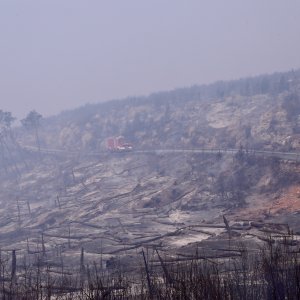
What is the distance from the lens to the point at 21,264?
28.7 m

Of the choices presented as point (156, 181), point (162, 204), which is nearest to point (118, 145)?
point (156, 181)

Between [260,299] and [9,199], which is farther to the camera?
[9,199]

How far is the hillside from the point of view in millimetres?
33594

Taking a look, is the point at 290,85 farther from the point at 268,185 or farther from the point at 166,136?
the point at 268,185

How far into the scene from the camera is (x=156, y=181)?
50.8 meters

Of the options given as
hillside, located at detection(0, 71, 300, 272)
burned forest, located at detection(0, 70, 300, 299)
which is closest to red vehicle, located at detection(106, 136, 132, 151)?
burned forest, located at detection(0, 70, 300, 299)

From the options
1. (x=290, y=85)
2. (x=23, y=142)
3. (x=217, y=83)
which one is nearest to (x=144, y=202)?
(x=290, y=85)

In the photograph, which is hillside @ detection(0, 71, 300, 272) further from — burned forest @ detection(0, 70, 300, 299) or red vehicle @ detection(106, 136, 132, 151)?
red vehicle @ detection(106, 136, 132, 151)

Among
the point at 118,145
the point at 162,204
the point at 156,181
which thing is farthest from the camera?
the point at 118,145

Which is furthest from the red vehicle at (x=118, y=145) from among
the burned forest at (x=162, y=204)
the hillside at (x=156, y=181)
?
the hillside at (x=156, y=181)

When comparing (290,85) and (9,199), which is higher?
(290,85)

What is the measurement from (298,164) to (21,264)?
927 inches

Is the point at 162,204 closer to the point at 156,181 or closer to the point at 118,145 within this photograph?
the point at 156,181

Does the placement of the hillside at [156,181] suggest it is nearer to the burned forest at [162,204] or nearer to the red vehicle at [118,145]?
the burned forest at [162,204]
